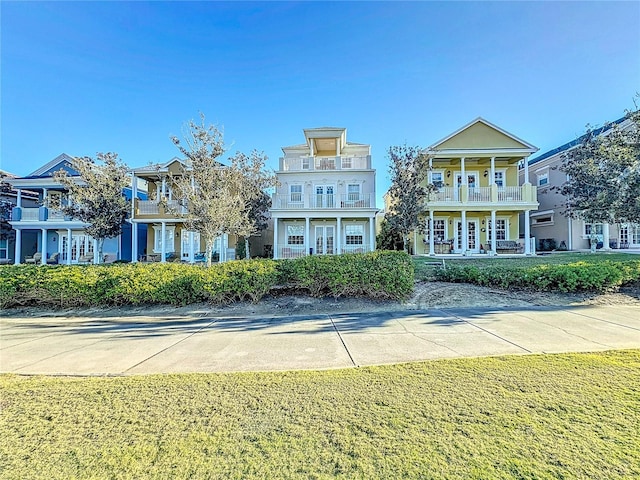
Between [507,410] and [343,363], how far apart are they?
2.16 meters

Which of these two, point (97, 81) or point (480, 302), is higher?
point (97, 81)

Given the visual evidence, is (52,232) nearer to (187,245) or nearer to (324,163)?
(187,245)

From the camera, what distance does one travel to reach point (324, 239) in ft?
77.8

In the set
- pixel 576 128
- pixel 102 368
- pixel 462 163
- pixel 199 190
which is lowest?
pixel 102 368

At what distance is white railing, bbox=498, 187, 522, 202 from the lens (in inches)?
790

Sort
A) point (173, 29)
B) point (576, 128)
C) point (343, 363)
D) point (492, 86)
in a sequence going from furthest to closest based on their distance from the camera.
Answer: point (576, 128) → point (492, 86) → point (173, 29) → point (343, 363)

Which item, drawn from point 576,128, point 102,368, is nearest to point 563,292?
point 102,368

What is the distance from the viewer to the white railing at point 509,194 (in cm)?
2008

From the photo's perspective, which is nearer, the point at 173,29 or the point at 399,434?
the point at 399,434

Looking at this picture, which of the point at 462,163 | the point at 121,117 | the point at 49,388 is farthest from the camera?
the point at 462,163

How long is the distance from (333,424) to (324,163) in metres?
21.9

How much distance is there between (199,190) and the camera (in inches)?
460

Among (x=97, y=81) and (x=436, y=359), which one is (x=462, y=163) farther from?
(x=97, y=81)

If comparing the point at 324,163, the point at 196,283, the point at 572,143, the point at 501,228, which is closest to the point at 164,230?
the point at 324,163
